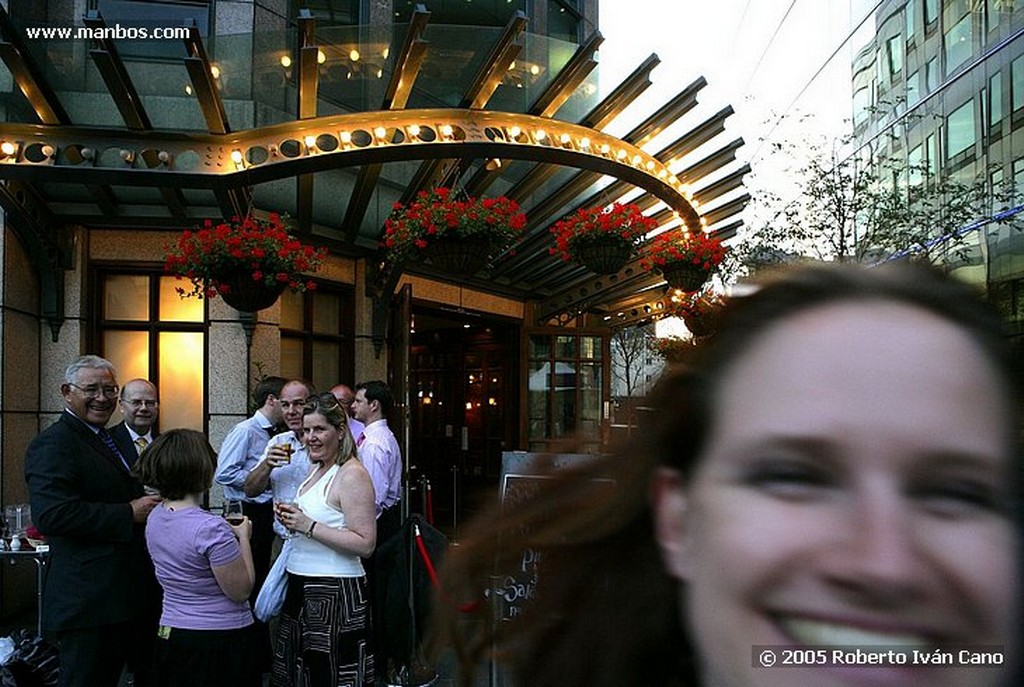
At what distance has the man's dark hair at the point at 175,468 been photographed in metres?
3.62

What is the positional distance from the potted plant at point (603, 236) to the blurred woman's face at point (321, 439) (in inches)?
159

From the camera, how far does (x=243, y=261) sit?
20.1 feet

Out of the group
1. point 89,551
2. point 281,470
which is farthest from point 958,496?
point 281,470

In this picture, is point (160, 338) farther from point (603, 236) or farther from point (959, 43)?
point (959, 43)

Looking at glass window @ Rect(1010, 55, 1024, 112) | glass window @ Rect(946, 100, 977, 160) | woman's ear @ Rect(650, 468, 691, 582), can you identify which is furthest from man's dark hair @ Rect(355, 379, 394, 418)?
glass window @ Rect(1010, 55, 1024, 112)

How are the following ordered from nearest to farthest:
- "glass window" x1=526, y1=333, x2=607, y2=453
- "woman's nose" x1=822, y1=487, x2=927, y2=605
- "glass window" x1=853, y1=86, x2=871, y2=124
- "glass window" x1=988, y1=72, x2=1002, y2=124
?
"woman's nose" x1=822, y1=487, x2=927, y2=605 < "glass window" x1=988, y1=72, x2=1002, y2=124 < "glass window" x1=853, y1=86, x2=871, y2=124 < "glass window" x1=526, y1=333, x2=607, y2=453

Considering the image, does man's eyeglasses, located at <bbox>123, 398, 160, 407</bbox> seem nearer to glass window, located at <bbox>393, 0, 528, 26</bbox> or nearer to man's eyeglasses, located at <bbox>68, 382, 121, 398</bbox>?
man's eyeglasses, located at <bbox>68, 382, 121, 398</bbox>

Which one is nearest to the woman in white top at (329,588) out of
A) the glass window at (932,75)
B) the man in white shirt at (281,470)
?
the man in white shirt at (281,470)

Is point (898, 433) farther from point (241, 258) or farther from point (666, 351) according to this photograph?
point (241, 258)

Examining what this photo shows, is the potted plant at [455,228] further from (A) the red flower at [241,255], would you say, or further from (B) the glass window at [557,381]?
(B) the glass window at [557,381]

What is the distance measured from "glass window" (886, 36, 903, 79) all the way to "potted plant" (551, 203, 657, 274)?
22.8ft

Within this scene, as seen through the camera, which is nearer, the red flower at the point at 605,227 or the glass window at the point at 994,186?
the red flower at the point at 605,227

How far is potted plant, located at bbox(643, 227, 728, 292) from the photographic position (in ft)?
28.7

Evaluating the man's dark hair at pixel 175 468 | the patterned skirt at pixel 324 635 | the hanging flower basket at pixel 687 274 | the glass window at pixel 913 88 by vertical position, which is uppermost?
the glass window at pixel 913 88
